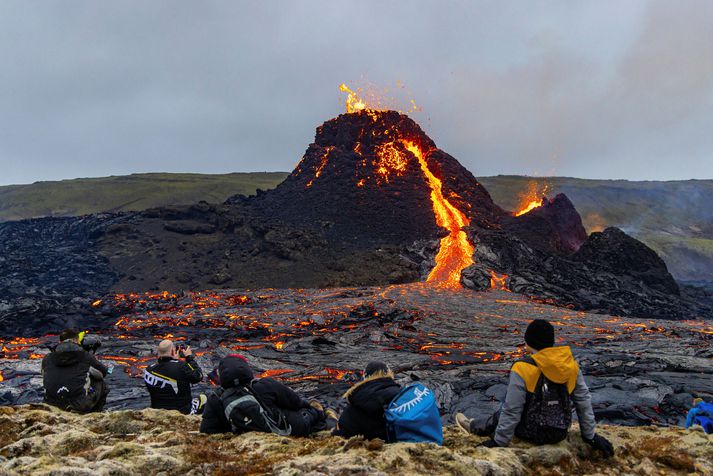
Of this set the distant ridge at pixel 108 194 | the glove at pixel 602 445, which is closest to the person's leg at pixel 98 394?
the glove at pixel 602 445

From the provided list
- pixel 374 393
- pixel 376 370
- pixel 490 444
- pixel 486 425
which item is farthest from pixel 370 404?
pixel 486 425

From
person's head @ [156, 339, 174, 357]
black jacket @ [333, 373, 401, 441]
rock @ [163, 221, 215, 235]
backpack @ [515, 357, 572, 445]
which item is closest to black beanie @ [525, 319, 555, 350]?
backpack @ [515, 357, 572, 445]

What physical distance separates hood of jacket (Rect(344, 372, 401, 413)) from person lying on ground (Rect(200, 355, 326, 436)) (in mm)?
975

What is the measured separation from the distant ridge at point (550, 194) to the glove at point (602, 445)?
109 metres

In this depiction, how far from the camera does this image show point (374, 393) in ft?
18.9

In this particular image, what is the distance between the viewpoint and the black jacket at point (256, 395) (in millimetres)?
Answer: 6156

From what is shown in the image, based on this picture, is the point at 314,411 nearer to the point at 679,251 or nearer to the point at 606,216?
the point at 679,251

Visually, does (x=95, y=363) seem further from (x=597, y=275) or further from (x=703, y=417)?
(x=597, y=275)

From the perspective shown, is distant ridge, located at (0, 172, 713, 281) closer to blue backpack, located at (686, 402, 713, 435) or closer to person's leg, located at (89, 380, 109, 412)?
blue backpack, located at (686, 402, 713, 435)

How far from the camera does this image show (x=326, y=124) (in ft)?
240

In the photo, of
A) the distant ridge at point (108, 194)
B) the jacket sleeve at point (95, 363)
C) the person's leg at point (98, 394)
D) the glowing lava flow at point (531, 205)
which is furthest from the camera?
the distant ridge at point (108, 194)

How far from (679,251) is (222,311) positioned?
97640 mm

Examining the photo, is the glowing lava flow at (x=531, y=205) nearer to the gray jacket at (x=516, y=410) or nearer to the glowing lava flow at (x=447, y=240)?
the glowing lava flow at (x=447, y=240)

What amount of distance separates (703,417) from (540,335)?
4.46 metres
